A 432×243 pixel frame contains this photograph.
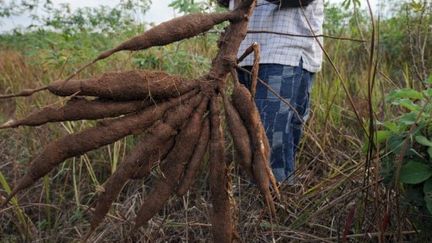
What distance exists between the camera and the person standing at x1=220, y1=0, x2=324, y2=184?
2020 millimetres

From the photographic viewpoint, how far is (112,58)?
344cm

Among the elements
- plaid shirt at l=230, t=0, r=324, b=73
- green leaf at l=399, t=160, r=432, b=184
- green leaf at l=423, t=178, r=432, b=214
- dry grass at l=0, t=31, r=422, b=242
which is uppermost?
plaid shirt at l=230, t=0, r=324, b=73

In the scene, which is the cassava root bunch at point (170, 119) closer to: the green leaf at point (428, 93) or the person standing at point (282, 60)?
the green leaf at point (428, 93)

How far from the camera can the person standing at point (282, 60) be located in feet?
6.63

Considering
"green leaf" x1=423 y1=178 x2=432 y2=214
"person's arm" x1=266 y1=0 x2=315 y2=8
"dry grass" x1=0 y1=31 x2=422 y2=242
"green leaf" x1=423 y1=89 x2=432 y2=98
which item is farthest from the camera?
"person's arm" x1=266 y1=0 x2=315 y2=8

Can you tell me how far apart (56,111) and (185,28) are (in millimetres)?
408

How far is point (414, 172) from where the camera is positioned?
4.54ft

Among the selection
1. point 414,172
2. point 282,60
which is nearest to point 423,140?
point 414,172

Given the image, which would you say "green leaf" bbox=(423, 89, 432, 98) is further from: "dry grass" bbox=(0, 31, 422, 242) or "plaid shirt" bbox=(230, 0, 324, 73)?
"plaid shirt" bbox=(230, 0, 324, 73)

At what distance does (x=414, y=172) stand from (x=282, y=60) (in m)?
0.79

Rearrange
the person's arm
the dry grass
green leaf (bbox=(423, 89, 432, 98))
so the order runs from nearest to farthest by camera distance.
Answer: green leaf (bbox=(423, 89, 432, 98)), the dry grass, the person's arm

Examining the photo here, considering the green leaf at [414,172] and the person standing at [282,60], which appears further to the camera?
the person standing at [282,60]

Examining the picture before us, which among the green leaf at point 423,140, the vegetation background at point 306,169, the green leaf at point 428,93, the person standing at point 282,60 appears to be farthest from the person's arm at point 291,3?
the green leaf at point 423,140

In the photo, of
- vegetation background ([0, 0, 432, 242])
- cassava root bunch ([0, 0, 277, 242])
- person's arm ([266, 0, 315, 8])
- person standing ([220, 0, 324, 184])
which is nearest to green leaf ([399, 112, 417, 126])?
vegetation background ([0, 0, 432, 242])
